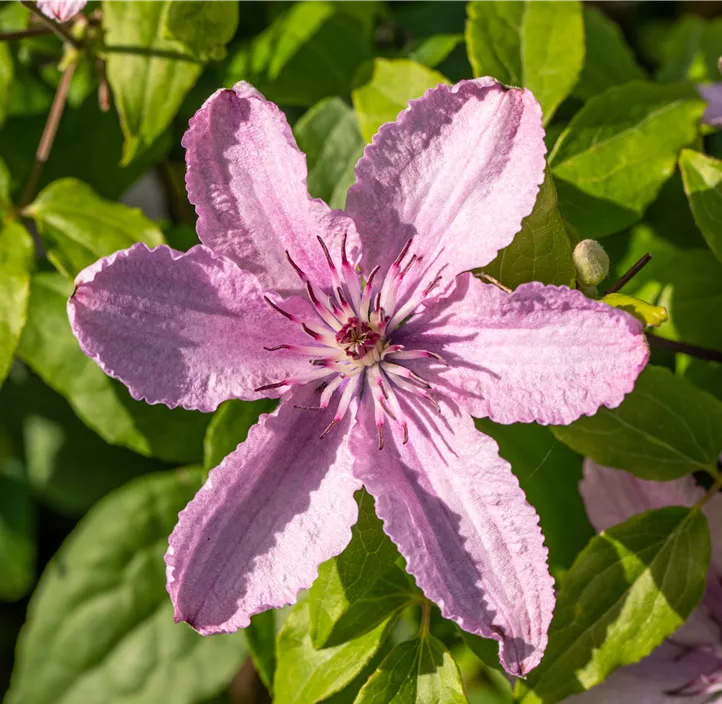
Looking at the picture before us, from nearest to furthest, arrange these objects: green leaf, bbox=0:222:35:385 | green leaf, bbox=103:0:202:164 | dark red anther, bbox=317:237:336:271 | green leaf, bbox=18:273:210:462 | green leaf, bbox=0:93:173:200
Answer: dark red anther, bbox=317:237:336:271, green leaf, bbox=0:222:35:385, green leaf, bbox=103:0:202:164, green leaf, bbox=18:273:210:462, green leaf, bbox=0:93:173:200

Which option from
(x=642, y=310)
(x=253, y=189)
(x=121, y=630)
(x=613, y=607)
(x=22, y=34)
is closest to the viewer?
(x=642, y=310)

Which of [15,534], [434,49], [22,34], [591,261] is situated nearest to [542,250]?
[591,261]

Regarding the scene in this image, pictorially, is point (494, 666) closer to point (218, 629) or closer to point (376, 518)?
point (376, 518)

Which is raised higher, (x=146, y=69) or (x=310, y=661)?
(x=146, y=69)

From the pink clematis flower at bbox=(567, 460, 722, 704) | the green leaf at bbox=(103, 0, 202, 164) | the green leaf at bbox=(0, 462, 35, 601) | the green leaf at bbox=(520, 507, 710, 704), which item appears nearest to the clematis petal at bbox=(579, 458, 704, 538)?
the pink clematis flower at bbox=(567, 460, 722, 704)

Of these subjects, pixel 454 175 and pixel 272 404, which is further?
pixel 272 404

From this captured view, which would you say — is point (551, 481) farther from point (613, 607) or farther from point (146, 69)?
point (146, 69)

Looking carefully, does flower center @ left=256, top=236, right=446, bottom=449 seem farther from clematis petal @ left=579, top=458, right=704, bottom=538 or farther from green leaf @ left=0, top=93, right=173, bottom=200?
green leaf @ left=0, top=93, right=173, bottom=200

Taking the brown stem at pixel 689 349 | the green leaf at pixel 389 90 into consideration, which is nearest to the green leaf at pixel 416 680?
the brown stem at pixel 689 349
